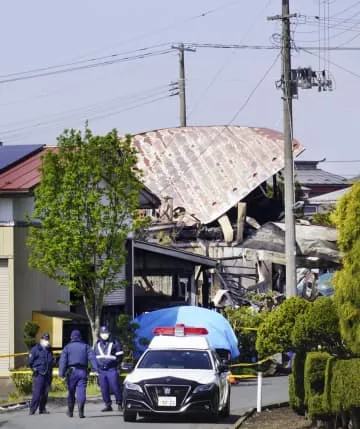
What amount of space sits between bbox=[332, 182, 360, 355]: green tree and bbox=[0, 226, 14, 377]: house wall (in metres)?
16.7

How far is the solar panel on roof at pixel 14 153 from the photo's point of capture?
110 ft

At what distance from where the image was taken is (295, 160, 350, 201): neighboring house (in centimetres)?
9781

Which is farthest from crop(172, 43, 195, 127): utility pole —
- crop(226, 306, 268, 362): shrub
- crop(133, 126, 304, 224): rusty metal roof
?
crop(226, 306, 268, 362): shrub

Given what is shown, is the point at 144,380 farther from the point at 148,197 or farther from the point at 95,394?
the point at 148,197

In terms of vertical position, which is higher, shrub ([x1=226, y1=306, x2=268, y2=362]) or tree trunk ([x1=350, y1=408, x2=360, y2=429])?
shrub ([x1=226, y1=306, x2=268, y2=362])

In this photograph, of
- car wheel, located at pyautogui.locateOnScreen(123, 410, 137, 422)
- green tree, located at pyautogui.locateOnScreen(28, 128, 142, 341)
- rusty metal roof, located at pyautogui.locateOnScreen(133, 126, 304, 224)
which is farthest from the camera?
rusty metal roof, located at pyautogui.locateOnScreen(133, 126, 304, 224)

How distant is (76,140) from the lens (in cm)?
3091

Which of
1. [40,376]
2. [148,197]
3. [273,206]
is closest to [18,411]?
[40,376]

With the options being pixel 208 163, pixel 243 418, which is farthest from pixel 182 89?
pixel 243 418

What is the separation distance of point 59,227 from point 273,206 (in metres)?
27.0

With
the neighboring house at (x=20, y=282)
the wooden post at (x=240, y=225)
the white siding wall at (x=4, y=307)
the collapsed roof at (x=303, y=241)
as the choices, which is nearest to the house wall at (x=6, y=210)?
the neighboring house at (x=20, y=282)

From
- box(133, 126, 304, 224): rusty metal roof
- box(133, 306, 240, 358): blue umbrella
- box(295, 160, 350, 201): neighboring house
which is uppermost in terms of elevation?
box(295, 160, 350, 201): neighboring house

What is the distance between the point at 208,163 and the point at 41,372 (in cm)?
3277

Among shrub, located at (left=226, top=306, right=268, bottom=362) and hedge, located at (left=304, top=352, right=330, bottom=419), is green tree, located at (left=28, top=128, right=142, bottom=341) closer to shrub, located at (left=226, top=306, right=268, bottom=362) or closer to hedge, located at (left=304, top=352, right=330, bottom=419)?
shrub, located at (left=226, top=306, right=268, bottom=362)
